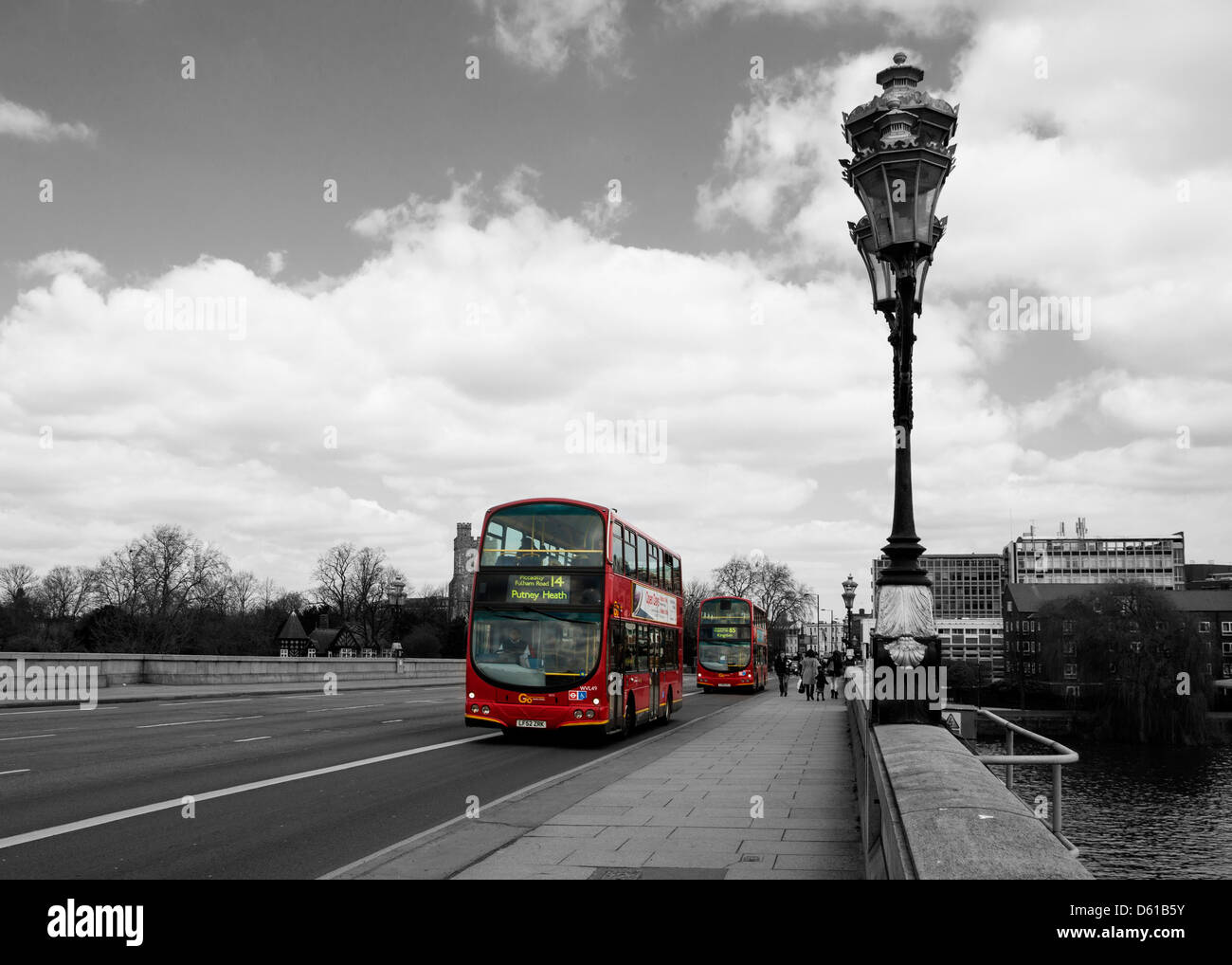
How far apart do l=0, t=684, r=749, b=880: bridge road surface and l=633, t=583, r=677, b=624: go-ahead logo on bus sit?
2260mm

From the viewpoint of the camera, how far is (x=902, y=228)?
9.30 m

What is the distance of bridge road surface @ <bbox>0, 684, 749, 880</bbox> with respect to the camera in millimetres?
7246

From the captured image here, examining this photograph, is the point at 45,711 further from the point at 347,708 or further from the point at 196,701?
the point at 347,708

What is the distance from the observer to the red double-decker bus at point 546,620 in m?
16.2

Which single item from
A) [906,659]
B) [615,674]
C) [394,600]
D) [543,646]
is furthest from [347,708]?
[394,600]

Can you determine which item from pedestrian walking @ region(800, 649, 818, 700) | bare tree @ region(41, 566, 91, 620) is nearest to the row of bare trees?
bare tree @ region(41, 566, 91, 620)

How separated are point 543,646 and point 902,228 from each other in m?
9.26

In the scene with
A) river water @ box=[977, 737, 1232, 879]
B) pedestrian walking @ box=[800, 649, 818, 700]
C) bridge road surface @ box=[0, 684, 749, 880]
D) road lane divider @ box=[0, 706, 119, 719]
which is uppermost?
bridge road surface @ box=[0, 684, 749, 880]

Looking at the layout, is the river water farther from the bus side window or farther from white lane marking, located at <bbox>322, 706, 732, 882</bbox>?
the bus side window

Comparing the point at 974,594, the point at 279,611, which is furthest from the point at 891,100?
the point at 974,594

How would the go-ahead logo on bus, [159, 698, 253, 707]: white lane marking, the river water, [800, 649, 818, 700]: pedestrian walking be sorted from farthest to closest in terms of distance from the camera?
[800, 649, 818, 700]: pedestrian walking
the river water
[159, 698, 253, 707]: white lane marking
the go-ahead logo on bus

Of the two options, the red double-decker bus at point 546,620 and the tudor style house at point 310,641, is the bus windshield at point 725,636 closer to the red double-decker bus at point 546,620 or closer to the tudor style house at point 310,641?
the red double-decker bus at point 546,620

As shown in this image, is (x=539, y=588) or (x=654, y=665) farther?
(x=654, y=665)
